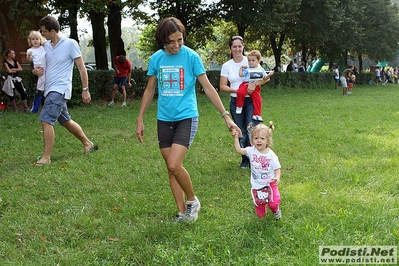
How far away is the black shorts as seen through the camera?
3592mm

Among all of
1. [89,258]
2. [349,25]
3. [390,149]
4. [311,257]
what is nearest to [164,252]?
[89,258]

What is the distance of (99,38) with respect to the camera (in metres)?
15.8

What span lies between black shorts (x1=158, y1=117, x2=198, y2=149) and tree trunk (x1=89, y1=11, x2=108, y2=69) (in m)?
12.8

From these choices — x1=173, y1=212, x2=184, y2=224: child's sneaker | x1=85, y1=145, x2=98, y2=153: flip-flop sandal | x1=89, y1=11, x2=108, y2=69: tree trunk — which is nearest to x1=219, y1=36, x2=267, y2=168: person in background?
x1=173, y1=212, x2=184, y2=224: child's sneaker

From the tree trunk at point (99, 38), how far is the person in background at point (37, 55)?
580 cm

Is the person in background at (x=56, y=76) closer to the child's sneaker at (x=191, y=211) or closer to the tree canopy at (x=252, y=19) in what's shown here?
the child's sneaker at (x=191, y=211)

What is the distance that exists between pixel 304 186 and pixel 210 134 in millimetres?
3676

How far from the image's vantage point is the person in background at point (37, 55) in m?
7.54

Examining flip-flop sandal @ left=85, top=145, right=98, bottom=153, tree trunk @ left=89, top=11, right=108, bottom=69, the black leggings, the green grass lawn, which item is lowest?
the green grass lawn

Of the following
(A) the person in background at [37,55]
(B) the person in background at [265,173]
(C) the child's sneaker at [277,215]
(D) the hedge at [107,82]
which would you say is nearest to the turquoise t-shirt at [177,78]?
(B) the person in background at [265,173]

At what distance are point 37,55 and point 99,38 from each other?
7.06m

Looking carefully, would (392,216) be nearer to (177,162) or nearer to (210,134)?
(177,162)

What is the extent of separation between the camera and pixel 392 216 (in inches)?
147

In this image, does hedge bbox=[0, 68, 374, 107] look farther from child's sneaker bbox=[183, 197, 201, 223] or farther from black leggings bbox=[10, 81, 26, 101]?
child's sneaker bbox=[183, 197, 201, 223]
